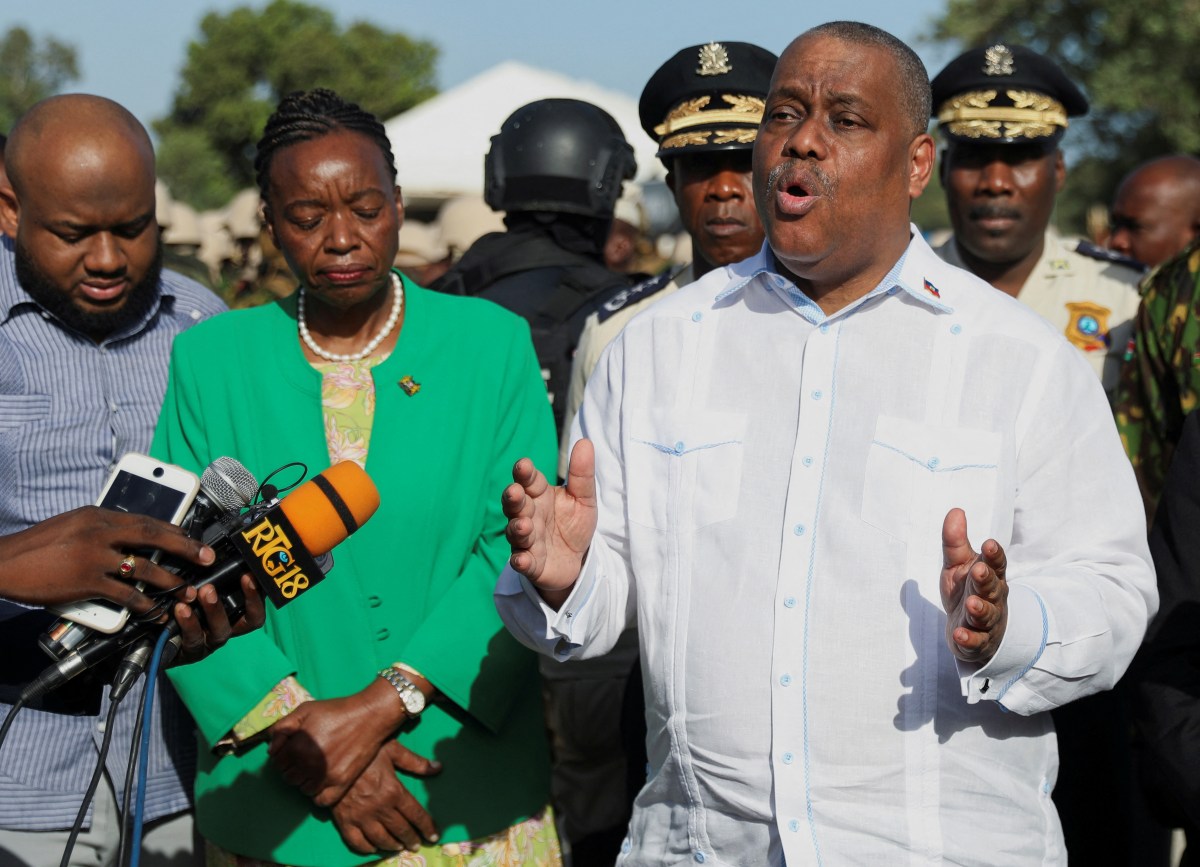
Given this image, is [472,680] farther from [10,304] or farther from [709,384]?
[10,304]

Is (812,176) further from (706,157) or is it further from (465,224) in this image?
(465,224)

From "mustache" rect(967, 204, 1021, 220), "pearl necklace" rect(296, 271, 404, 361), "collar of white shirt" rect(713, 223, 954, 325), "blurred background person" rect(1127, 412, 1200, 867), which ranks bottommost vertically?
"blurred background person" rect(1127, 412, 1200, 867)

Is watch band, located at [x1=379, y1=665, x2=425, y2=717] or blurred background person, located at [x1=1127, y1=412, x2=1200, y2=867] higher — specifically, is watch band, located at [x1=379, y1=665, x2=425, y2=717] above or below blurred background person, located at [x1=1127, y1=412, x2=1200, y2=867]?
below

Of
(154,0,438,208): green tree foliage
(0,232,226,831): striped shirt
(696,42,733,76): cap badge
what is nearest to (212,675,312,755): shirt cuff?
(0,232,226,831): striped shirt

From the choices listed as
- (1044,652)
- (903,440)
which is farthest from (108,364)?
(1044,652)

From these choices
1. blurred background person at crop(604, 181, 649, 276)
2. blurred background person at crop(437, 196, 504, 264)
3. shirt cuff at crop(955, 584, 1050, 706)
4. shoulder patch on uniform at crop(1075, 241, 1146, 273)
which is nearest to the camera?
shirt cuff at crop(955, 584, 1050, 706)

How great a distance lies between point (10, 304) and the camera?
379cm

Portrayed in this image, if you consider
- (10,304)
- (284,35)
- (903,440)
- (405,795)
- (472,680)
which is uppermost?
(284,35)

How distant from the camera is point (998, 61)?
16.5 feet

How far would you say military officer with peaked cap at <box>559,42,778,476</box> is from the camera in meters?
4.46

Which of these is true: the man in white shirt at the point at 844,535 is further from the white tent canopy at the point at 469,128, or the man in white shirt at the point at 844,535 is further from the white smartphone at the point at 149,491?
the white tent canopy at the point at 469,128

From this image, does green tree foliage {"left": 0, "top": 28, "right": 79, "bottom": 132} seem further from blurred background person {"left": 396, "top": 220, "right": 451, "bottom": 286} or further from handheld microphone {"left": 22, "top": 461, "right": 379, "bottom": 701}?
handheld microphone {"left": 22, "top": 461, "right": 379, "bottom": 701}

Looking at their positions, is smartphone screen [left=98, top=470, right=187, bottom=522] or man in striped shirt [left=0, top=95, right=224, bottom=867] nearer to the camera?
smartphone screen [left=98, top=470, right=187, bottom=522]

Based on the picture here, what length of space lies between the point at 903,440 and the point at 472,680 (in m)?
1.26
